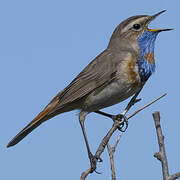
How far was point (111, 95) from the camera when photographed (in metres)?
6.77

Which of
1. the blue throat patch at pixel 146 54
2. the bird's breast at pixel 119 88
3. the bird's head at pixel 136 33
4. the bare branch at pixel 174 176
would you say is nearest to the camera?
the bare branch at pixel 174 176

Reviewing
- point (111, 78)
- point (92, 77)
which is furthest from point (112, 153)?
point (92, 77)

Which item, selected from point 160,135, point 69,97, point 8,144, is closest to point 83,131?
point 69,97

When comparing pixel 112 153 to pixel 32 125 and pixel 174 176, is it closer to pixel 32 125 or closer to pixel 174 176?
pixel 174 176

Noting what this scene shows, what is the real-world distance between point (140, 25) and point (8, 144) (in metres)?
3.25

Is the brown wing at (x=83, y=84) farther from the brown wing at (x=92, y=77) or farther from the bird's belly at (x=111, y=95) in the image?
the bird's belly at (x=111, y=95)

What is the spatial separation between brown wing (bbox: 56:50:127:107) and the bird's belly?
5.2 inches

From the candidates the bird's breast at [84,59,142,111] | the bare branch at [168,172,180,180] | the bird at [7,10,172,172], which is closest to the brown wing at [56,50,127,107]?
the bird at [7,10,172,172]

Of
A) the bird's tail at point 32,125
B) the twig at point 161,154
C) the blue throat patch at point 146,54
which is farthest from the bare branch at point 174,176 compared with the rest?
the bird's tail at point 32,125

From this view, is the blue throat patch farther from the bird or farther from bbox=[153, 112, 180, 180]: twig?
bbox=[153, 112, 180, 180]: twig

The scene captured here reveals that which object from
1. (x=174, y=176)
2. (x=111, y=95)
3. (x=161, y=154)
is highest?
(x=111, y=95)

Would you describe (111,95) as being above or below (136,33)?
below

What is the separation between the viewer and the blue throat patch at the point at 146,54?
270 inches

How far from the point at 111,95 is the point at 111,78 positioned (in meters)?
0.31
